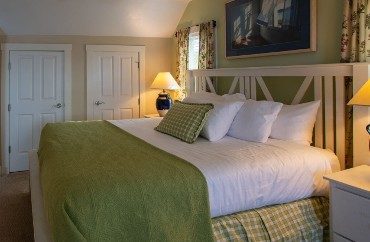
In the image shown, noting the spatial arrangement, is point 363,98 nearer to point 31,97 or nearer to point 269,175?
point 269,175

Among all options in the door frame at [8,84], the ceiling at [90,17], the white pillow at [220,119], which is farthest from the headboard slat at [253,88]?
the door frame at [8,84]

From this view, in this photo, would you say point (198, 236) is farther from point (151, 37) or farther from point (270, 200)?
point (151, 37)

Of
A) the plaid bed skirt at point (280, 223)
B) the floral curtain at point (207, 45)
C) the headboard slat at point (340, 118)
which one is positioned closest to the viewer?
the plaid bed skirt at point (280, 223)

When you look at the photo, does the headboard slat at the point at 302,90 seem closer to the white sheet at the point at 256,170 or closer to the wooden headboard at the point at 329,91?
the wooden headboard at the point at 329,91

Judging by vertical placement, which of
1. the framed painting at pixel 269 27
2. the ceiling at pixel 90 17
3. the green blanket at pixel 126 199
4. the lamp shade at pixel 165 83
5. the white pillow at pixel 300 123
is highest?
the ceiling at pixel 90 17

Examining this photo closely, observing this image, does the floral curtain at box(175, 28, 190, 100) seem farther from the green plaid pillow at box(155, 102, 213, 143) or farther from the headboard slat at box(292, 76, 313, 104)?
the headboard slat at box(292, 76, 313, 104)

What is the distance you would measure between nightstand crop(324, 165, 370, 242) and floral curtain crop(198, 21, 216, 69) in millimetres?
2379

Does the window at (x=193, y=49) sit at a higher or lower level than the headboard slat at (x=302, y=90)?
higher

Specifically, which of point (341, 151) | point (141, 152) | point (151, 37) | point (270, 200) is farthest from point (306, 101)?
point (151, 37)

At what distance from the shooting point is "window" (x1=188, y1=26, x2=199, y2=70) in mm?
4480

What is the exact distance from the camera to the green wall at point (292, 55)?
8.31 feet

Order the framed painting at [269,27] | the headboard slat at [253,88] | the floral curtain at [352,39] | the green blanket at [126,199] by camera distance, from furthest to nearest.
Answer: the headboard slat at [253,88], the framed painting at [269,27], the floral curtain at [352,39], the green blanket at [126,199]

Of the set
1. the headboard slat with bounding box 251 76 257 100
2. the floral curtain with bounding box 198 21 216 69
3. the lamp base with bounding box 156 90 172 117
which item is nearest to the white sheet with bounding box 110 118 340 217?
the headboard slat with bounding box 251 76 257 100

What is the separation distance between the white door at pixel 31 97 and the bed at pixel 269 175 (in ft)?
7.62
